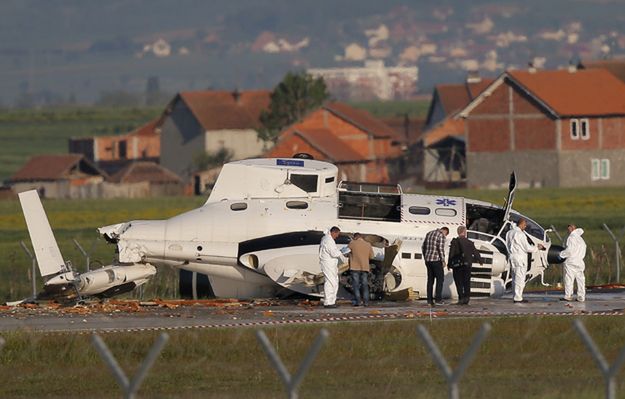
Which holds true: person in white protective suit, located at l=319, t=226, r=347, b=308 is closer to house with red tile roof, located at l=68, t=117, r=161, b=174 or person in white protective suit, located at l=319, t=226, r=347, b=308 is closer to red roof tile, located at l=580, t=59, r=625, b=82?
red roof tile, located at l=580, t=59, r=625, b=82

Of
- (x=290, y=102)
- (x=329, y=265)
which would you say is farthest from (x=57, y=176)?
(x=329, y=265)

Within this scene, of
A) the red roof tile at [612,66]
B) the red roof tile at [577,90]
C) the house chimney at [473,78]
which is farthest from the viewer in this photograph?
the house chimney at [473,78]

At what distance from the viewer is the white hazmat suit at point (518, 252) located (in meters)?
36.5

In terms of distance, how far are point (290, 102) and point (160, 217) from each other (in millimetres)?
62083

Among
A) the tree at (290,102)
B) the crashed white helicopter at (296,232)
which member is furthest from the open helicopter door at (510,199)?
the tree at (290,102)

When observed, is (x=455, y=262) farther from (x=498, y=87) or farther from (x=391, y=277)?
(x=498, y=87)

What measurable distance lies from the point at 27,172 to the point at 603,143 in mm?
41676

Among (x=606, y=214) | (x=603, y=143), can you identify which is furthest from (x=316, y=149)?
(x=606, y=214)

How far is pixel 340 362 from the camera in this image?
28641 millimetres

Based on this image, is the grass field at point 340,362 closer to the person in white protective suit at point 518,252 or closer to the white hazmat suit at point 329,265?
the white hazmat suit at point 329,265

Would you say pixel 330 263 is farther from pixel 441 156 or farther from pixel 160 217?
pixel 441 156

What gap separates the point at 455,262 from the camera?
1428 inches

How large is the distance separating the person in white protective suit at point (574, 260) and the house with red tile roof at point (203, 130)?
10186 centimetres

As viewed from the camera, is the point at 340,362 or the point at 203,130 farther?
the point at 203,130
